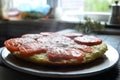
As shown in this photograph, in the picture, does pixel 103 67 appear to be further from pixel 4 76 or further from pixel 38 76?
pixel 4 76

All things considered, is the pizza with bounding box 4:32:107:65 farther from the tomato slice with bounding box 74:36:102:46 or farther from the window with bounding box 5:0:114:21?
the window with bounding box 5:0:114:21

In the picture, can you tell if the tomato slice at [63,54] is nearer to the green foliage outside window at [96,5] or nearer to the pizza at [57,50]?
the pizza at [57,50]

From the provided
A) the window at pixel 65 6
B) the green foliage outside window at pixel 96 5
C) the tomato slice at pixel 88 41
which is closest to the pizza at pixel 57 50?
the tomato slice at pixel 88 41

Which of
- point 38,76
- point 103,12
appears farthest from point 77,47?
point 103,12

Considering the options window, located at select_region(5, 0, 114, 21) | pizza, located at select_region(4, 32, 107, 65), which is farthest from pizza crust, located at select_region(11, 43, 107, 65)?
window, located at select_region(5, 0, 114, 21)

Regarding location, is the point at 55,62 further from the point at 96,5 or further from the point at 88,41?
the point at 96,5

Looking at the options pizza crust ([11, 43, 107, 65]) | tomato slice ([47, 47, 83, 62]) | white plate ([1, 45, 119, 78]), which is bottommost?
white plate ([1, 45, 119, 78])

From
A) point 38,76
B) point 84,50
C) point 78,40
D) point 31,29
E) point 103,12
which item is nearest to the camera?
Result: point 38,76
